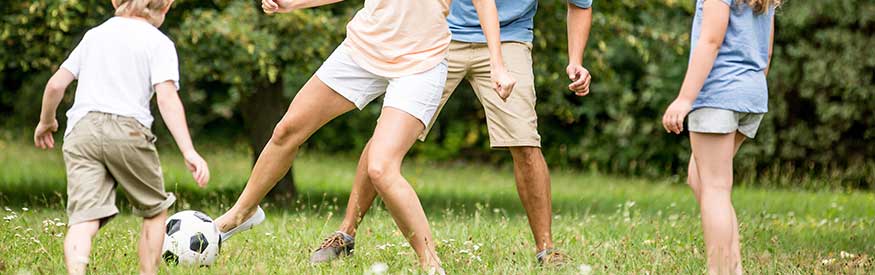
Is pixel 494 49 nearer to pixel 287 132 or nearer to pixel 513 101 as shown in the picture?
pixel 513 101

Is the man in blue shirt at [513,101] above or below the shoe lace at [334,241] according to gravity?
above

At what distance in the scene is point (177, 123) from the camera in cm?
384

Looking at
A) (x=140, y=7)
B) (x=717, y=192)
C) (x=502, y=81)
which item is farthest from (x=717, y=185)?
(x=140, y=7)

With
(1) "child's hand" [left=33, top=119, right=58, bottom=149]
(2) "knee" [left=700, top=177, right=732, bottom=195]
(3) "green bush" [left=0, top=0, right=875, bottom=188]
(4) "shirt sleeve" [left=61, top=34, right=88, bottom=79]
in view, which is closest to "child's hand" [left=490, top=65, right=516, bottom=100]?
(2) "knee" [left=700, top=177, right=732, bottom=195]

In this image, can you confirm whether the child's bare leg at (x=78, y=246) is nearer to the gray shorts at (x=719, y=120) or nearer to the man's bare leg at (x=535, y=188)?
the man's bare leg at (x=535, y=188)

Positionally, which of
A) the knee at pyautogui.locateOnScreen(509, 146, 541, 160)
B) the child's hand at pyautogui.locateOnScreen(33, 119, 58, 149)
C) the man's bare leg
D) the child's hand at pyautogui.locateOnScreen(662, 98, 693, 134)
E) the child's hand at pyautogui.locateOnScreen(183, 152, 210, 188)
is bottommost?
the man's bare leg

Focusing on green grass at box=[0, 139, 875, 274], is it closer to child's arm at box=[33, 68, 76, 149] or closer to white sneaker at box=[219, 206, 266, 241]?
white sneaker at box=[219, 206, 266, 241]

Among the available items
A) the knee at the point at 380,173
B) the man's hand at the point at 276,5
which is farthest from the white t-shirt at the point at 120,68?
the man's hand at the point at 276,5

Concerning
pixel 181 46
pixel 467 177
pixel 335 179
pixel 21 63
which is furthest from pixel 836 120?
pixel 21 63

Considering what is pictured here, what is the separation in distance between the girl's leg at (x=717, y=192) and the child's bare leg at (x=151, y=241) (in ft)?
6.55

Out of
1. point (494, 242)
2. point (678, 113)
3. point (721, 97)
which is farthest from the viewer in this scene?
point (494, 242)

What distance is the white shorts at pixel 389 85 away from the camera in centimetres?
452

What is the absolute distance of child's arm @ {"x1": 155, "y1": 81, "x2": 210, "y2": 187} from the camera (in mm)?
3805

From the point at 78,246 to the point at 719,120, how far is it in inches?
91.5
